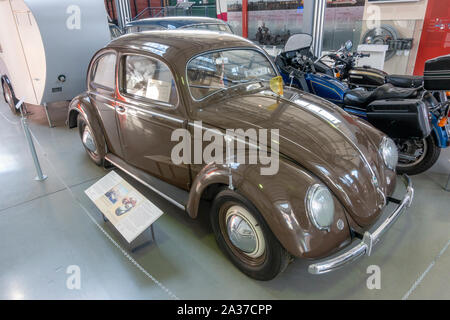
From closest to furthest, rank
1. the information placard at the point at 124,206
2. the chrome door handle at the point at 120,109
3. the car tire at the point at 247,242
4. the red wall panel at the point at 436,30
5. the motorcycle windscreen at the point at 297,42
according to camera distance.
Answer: the car tire at the point at 247,242, the information placard at the point at 124,206, the chrome door handle at the point at 120,109, the motorcycle windscreen at the point at 297,42, the red wall panel at the point at 436,30

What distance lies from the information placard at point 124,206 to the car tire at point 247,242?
489 millimetres

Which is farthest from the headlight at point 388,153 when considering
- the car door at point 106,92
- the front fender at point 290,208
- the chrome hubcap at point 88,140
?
the chrome hubcap at point 88,140

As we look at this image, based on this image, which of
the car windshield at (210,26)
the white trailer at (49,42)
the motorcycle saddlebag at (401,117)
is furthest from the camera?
the car windshield at (210,26)

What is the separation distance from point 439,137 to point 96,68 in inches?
155

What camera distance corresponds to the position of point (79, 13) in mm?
5105

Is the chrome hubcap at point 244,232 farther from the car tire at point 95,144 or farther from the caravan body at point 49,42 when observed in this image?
the caravan body at point 49,42

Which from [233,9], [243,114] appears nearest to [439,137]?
[243,114]

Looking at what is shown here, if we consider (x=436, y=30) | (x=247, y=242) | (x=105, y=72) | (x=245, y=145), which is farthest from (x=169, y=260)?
(x=436, y=30)

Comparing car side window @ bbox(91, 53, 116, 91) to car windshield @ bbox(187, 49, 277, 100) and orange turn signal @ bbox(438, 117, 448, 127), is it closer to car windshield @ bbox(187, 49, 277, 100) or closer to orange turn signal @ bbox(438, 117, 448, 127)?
car windshield @ bbox(187, 49, 277, 100)

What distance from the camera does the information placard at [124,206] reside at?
2234mm

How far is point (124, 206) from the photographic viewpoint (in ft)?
7.89

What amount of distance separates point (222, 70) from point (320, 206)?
1.50 m

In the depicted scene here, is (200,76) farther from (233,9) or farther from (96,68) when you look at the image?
(233,9)

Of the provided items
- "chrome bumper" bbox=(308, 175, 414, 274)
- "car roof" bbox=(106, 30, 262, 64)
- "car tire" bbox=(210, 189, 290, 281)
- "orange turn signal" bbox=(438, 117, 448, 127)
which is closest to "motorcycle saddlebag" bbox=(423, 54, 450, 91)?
"orange turn signal" bbox=(438, 117, 448, 127)
